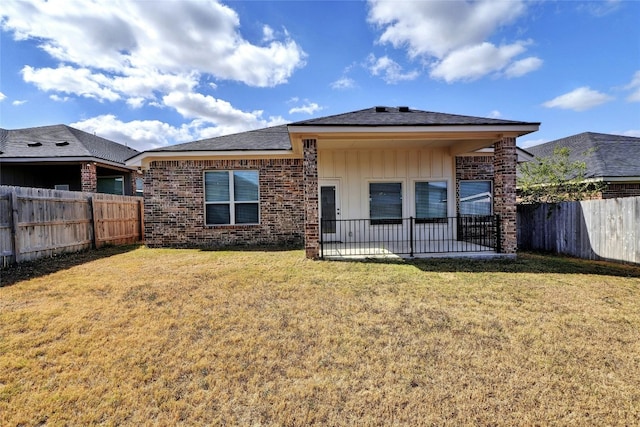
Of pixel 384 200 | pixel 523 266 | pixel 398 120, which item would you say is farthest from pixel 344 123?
pixel 523 266

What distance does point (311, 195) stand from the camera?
7.53 m

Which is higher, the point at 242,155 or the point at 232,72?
the point at 232,72

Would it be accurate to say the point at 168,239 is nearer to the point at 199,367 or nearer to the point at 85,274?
the point at 85,274

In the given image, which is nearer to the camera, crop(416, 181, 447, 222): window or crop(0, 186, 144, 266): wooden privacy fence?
crop(0, 186, 144, 266): wooden privacy fence

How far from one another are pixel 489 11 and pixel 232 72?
445 inches

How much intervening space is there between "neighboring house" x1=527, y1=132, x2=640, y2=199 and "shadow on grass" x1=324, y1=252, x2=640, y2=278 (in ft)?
17.2

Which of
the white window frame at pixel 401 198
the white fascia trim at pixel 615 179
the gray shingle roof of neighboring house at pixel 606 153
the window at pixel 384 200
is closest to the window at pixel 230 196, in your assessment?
the white window frame at pixel 401 198

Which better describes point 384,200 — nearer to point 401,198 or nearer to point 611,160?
point 401,198

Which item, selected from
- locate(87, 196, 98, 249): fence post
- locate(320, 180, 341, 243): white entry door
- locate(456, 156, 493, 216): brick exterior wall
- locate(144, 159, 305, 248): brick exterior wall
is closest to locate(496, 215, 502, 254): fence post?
locate(456, 156, 493, 216): brick exterior wall

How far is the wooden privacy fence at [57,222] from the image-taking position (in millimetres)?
6801

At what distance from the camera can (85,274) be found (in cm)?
630

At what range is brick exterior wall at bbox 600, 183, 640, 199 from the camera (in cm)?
1096

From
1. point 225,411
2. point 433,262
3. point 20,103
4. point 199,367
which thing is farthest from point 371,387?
point 20,103

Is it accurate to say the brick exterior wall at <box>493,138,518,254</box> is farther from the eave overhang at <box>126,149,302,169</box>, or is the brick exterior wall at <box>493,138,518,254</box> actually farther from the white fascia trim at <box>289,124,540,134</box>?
the eave overhang at <box>126,149,302,169</box>
